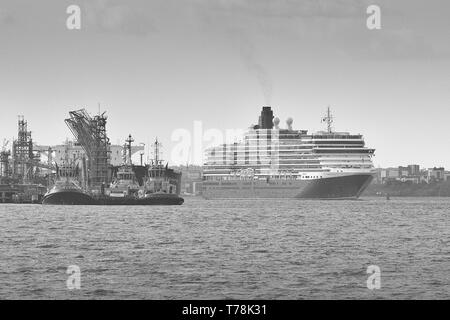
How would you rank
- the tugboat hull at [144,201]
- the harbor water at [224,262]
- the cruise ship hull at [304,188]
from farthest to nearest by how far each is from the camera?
1. the cruise ship hull at [304,188]
2. the tugboat hull at [144,201]
3. the harbor water at [224,262]

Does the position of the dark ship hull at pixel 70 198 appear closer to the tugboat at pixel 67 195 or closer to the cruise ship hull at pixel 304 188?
the tugboat at pixel 67 195

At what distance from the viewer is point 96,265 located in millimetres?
40812

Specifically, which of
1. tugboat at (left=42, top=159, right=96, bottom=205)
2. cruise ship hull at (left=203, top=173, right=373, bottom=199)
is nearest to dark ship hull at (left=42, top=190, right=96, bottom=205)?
tugboat at (left=42, top=159, right=96, bottom=205)

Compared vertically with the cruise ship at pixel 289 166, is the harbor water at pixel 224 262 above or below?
below

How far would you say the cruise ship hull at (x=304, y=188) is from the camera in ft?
545

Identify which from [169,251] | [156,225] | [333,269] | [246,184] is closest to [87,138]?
[246,184]

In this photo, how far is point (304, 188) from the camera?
550ft

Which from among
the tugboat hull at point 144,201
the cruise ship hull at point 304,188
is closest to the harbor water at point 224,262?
the tugboat hull at point 144,201

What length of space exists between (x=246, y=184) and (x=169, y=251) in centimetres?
12891

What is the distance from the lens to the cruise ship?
167000 millimetres

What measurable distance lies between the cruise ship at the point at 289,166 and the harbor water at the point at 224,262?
96193 mm

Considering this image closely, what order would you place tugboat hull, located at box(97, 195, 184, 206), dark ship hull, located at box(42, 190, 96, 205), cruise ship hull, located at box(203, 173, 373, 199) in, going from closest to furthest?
tugboat hull, located at box(97, 195, 184, 206), dark ship hull, located at box(42, 190, 96, 205), cruise ship hull, located at box(203, 173, 373, 199)

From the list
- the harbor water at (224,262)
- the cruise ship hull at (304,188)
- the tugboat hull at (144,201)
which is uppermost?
the cruise ship hull at (304,188)

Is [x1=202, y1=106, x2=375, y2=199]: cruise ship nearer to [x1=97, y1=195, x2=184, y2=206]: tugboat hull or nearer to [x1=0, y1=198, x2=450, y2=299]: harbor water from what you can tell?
[x1=97, y1=195, x2=184, y2=206]: tugboat hull
